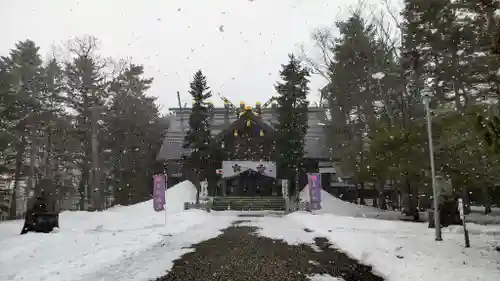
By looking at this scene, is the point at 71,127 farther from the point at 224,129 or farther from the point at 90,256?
the point at 90,256

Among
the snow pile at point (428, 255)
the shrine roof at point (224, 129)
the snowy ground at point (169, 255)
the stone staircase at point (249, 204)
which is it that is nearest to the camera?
the snow pile at point (428, 255)

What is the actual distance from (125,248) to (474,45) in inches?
795

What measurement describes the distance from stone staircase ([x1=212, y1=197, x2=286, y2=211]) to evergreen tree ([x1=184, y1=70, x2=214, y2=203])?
2.42 m

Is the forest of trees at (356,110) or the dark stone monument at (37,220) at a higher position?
the forest of trees at (356,110)

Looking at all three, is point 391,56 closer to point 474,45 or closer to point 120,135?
point 474,45

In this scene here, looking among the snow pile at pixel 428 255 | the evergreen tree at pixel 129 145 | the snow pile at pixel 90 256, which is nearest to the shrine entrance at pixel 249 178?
the evergreen tree at pixel 129 145

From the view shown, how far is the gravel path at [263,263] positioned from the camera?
7340 mm

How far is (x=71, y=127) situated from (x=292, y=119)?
2070cm

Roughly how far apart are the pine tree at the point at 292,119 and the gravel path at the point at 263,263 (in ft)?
71.4

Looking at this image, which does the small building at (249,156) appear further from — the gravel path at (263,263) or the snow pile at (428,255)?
the gravel path at (263,263)

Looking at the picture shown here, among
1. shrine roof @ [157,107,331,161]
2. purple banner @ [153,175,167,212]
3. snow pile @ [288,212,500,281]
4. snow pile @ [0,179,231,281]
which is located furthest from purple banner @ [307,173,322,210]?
snow pile @ [0,179,231,281]

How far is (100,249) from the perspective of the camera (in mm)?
10531

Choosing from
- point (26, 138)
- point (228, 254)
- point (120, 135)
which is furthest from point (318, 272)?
point (120, 135)

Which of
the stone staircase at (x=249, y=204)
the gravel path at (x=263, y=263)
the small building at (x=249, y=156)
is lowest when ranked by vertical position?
the stone staircase at (x=249, y=204)
